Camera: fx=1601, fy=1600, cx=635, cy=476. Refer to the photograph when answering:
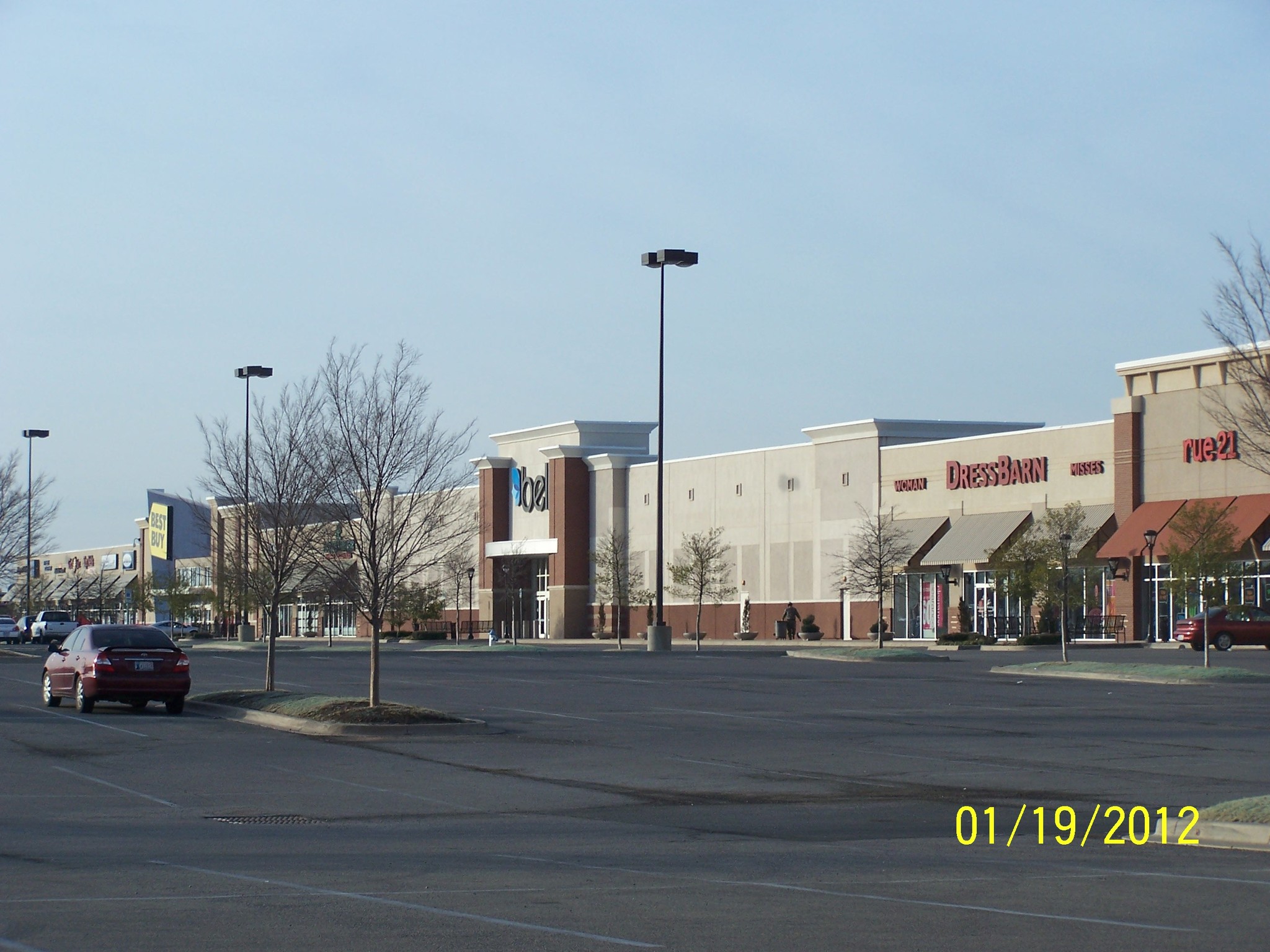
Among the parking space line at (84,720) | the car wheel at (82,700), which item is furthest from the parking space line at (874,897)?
the car wheel at (82,700)

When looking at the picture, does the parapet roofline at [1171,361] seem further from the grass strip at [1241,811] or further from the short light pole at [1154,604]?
the grass strip at [1241,811]

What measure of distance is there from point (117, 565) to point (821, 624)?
3902 inches

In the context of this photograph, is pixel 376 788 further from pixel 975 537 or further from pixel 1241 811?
pixel 975 537

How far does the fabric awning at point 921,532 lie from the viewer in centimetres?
6962

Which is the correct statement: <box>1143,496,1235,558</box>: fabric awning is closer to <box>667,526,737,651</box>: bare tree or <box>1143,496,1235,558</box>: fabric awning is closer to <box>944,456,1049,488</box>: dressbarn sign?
<box>944,456,1049,488</box>: dressbarn sign

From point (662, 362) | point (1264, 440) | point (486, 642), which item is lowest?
point (486, 642)

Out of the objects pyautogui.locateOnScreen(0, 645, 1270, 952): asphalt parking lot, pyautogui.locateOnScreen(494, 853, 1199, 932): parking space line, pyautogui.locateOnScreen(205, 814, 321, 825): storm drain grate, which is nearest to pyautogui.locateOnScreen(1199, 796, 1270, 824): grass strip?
pyautogui.locateOnScreen(0, 645, 1270, 952): asphalt parking lot

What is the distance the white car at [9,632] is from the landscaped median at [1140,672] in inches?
2415

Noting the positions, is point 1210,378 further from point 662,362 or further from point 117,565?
point 117,565

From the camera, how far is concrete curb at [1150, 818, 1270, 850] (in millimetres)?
12281

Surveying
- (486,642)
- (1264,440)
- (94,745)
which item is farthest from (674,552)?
(94,745)

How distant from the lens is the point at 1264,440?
43031 mm

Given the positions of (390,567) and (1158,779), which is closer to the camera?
(1158,779)

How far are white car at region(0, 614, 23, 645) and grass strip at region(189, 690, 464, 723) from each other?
62.2 metres
